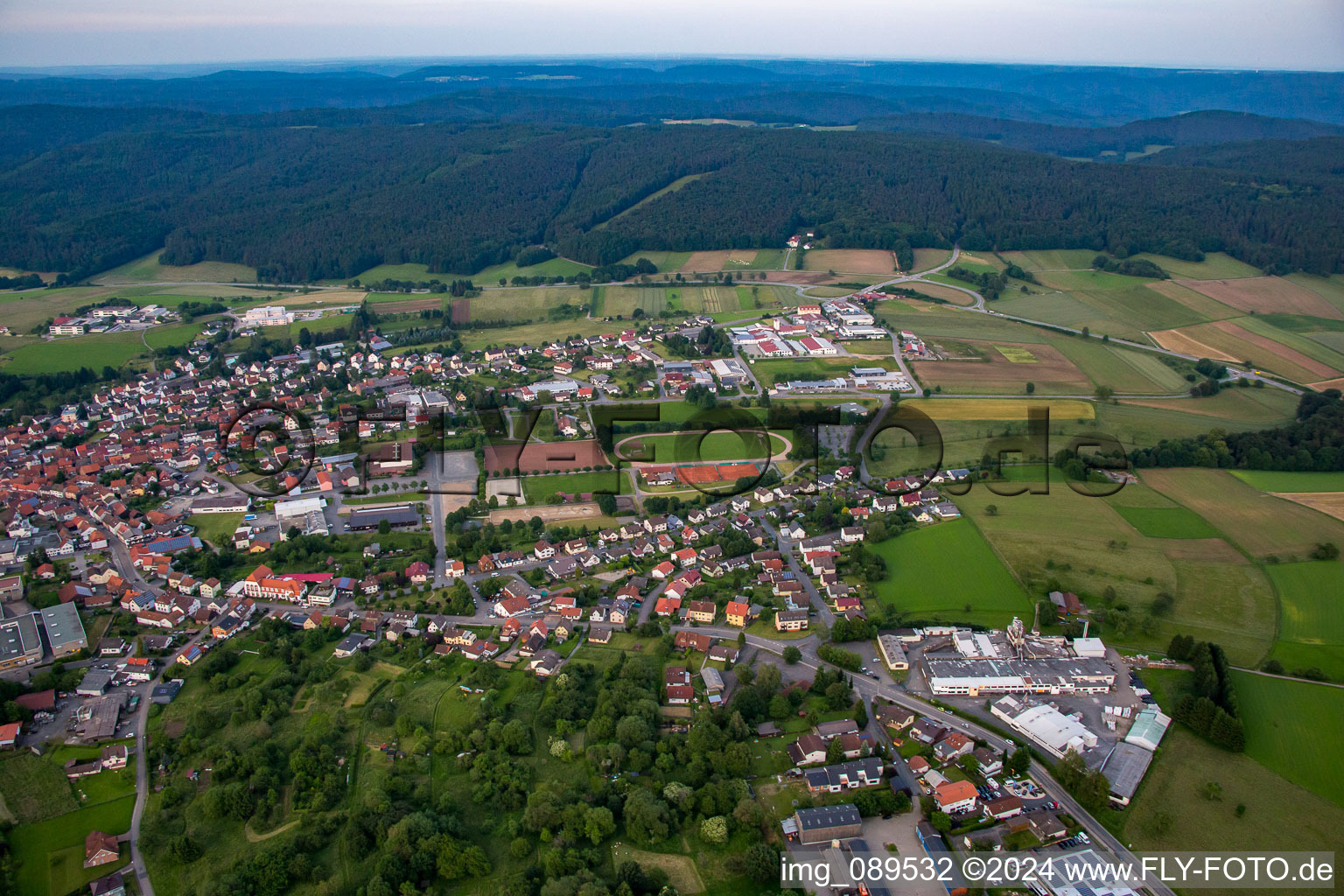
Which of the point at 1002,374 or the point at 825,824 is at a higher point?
the point at 1002,374

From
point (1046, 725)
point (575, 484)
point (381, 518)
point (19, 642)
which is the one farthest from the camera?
point (575, 484)

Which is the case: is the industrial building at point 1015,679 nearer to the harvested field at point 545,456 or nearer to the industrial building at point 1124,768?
the industrial building at point 1124,768

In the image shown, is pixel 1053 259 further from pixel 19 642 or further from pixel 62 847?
pixel 62 847

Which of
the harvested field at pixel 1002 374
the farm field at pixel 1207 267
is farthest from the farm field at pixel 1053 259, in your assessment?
the harvested field at pixel 1002 374

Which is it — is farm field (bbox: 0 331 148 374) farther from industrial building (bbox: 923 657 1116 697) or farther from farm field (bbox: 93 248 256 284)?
industrial building (bbox: 923 657 1116 697)

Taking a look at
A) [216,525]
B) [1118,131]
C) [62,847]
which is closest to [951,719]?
[62,847]

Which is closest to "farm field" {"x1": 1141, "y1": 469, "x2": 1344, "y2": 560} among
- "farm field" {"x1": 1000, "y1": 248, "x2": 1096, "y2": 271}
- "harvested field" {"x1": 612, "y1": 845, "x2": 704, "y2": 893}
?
"harvested field" {"x1": 612, "y1": 845, "x2": 704, "y2": 893}

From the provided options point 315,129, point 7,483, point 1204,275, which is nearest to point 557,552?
point 7,483
